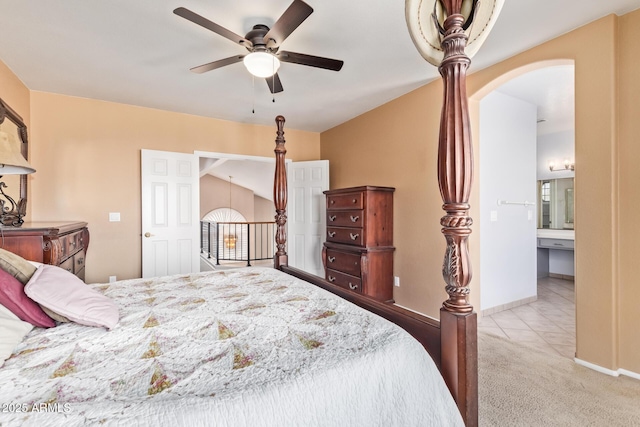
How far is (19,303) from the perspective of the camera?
1.10m

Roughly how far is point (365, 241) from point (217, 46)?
2.42m

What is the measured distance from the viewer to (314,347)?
3.25 feet

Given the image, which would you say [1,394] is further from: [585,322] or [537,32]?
[537,32]

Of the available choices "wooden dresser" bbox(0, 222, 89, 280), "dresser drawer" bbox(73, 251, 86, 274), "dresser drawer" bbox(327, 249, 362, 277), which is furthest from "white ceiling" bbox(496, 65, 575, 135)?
"dresser drawer" bbox(73, 251, 86, 274)

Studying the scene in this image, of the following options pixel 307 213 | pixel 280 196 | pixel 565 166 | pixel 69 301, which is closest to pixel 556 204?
pixel 565 166

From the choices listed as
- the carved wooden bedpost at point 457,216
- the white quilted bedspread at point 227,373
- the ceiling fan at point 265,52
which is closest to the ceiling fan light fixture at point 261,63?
the ceiling fan at point 265,52

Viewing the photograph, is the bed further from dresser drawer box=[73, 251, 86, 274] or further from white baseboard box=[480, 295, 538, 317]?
white baseboard box=[480, 295, 538, 317]

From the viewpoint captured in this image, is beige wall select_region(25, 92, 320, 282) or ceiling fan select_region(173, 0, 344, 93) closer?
ceiling fan select_region(173, 0, 344, 93)

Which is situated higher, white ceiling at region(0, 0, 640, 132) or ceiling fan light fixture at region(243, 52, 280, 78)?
white ceiling at region(0, 0, 640, 132)

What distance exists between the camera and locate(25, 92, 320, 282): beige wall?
11.2 ft

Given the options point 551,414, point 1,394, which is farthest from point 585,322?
point 1,394

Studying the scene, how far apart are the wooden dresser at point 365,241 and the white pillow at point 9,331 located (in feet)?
9.39

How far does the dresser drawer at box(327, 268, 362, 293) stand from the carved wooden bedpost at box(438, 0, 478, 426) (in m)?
2.45

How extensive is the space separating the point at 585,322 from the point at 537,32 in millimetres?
2249
